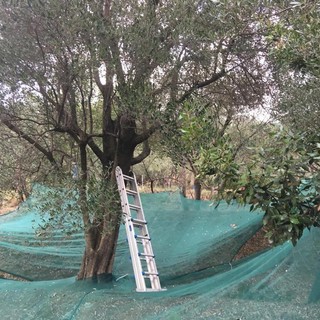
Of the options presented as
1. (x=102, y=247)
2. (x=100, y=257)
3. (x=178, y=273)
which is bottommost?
(x=178, y=273)

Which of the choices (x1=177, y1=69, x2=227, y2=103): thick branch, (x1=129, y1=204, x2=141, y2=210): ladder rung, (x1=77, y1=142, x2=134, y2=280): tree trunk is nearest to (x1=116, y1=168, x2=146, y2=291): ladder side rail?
(x1=129, y1=204, x2=141, y2=210): ladder rung

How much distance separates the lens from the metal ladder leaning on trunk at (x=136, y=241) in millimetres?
3996

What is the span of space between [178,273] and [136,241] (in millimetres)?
723

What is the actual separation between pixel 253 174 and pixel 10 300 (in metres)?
2.69

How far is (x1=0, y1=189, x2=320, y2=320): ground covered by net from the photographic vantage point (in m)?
2.78

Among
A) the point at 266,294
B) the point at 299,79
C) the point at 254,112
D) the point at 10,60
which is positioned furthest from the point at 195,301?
the point at 254,112

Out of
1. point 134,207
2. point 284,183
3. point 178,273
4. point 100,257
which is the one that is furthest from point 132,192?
point 284,183

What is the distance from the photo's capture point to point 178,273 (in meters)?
4.72

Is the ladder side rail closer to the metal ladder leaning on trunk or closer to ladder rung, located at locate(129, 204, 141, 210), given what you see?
the metal ladder leaning on trunk

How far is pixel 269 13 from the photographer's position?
309 centimetres

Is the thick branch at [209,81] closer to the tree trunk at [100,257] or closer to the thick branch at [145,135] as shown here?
Answer: the thick branch at [145,135]

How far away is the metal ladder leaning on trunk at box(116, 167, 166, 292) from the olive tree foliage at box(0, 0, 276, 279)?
4.8 inches

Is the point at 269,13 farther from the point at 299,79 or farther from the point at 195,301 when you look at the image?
the point at 195,301

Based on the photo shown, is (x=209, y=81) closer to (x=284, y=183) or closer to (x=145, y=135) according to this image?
(x=145, y=135)
